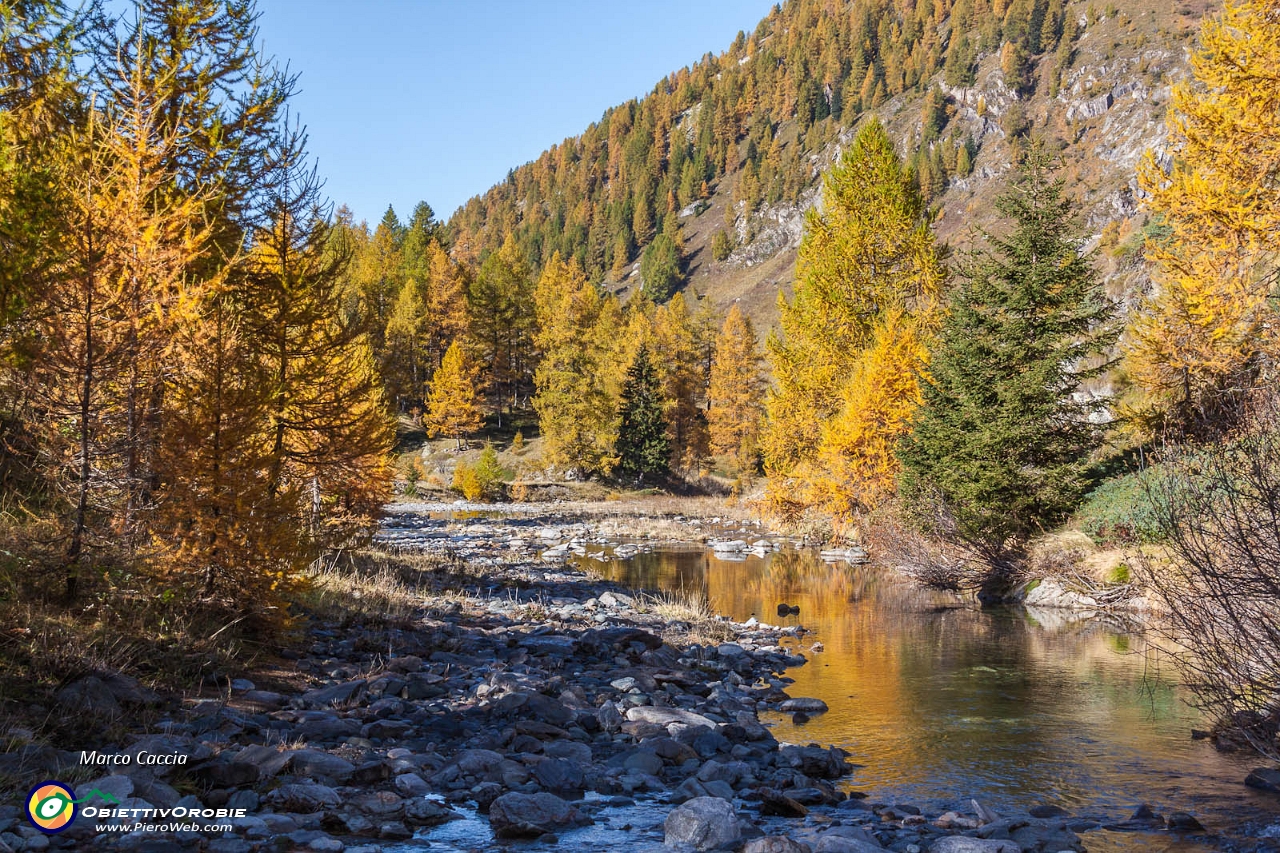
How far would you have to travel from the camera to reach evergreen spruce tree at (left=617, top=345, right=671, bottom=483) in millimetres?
48469

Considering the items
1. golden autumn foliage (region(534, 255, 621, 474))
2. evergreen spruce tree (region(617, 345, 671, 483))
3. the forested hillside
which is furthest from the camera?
the forested hillside

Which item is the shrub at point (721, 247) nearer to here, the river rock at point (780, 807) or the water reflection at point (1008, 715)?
the water reflection at point (1008, 715)

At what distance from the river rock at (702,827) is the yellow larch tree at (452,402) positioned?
46.4m

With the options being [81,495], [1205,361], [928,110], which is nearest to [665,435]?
[1205,361]

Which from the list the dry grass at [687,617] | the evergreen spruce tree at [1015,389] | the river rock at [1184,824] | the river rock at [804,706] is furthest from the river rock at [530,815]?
the evergreen spruce tree at [1015,389]

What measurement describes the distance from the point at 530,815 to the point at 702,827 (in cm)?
125

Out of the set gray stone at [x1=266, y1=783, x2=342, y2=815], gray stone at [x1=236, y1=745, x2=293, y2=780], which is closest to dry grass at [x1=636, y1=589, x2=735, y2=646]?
gray stone at [x1=236, y1=745, x2=293, y2=780]

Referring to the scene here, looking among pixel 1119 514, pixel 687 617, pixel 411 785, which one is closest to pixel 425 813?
pixel 411 785

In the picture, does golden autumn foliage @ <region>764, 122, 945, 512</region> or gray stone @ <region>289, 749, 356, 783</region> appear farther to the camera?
golden autumn foliage @ <region>764, 122, 945, 512</region>

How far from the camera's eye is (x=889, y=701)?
9859mm

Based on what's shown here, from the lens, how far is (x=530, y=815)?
5.66 m

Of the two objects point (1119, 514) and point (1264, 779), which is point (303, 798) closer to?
point (1264, 779)

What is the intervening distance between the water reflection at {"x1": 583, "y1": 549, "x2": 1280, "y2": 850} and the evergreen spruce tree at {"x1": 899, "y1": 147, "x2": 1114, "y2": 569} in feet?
9.73

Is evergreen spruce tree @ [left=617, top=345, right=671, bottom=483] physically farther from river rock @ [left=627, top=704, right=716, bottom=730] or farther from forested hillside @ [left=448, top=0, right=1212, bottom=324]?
forested hillside @ [left=448, top=0, right=1212, bottom=324]
